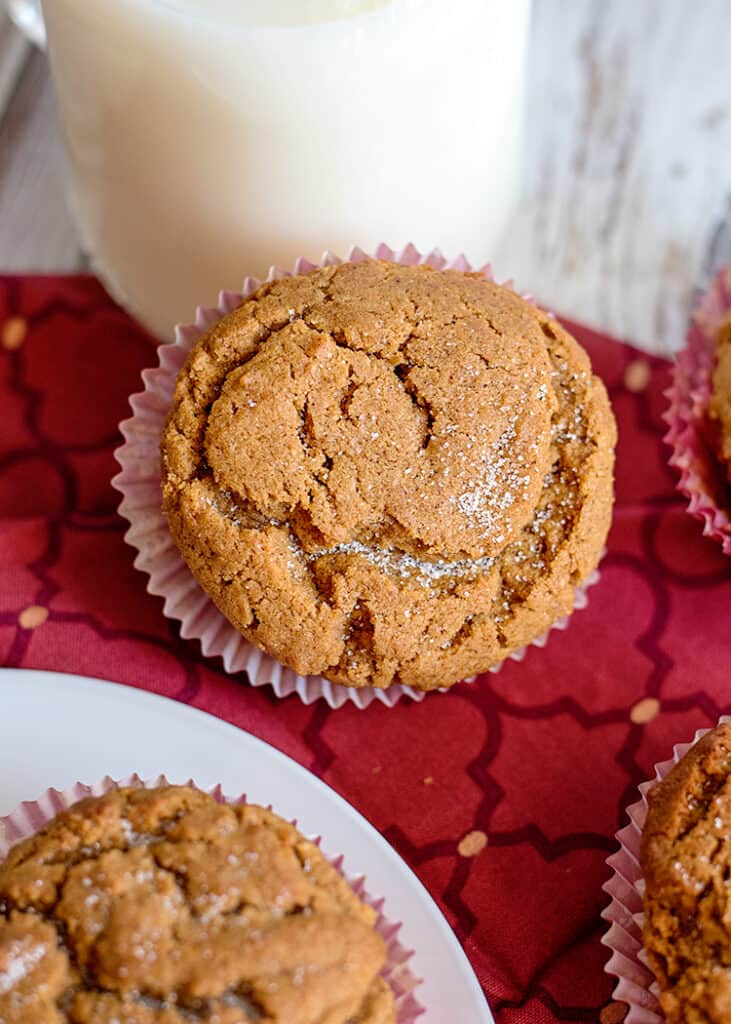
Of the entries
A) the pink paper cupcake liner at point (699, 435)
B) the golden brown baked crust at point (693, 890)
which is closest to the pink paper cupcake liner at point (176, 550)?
the pink paper cupcake liner at point (699, 435)

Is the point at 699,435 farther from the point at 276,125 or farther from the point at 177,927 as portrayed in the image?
the point at 177,927

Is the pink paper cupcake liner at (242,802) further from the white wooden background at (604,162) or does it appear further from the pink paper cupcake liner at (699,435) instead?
the white wooden background at (604,162)

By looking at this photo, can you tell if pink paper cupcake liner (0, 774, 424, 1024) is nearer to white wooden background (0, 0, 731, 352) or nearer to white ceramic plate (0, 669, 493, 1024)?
white ceramic plate (0, 669, 493, 1024)

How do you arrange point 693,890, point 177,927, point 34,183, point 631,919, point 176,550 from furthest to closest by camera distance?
point 34,183
point 176,550
point 631,919
point 693,890
point 177,927

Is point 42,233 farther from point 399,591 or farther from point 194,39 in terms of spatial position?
point 399,591

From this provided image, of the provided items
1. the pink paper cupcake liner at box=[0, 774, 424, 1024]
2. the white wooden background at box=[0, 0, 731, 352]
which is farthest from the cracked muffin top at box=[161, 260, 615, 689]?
the white wooden background at box=[0, 0, 731, 352]

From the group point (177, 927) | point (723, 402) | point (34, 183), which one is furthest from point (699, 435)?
point (34, 183)
